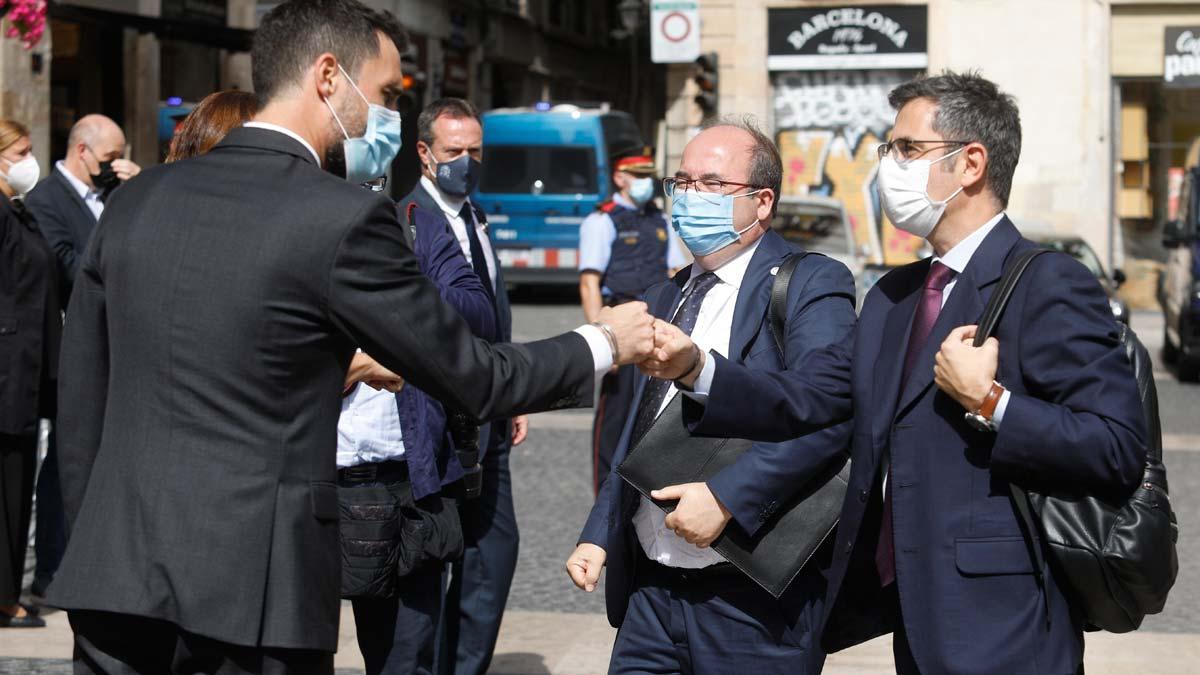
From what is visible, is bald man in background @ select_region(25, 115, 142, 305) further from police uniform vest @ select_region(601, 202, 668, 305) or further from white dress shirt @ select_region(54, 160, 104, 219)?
police uniform vest @ select_region(601, 202, 668, 305)

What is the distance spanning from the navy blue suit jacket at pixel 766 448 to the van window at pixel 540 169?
2166 centimetres

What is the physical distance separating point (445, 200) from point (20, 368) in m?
2.34

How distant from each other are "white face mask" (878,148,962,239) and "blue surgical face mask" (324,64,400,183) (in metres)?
1.08

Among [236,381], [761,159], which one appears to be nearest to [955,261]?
[761,159]

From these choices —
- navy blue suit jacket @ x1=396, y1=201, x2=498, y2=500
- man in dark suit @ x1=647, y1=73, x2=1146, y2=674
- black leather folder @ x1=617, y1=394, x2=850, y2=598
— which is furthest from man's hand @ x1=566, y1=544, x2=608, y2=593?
navy blue suit jacket @ x1=396, y1=201, x2=498, y2=500

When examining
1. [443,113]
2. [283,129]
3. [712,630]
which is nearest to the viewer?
[283,129]

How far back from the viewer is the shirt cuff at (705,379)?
3741 mm

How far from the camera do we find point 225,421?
300 centimetres

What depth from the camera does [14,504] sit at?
284 inches

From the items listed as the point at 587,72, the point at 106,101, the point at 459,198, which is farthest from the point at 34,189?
the point at 587,72

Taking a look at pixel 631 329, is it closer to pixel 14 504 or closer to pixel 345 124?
pixel 345 124

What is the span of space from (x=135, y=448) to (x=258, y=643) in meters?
0.41

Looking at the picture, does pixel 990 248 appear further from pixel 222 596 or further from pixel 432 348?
pixel 222 596

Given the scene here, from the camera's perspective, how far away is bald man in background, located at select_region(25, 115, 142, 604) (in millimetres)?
7555
